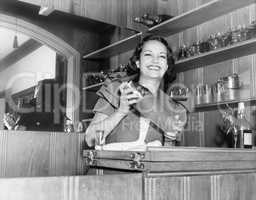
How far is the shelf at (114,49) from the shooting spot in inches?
114

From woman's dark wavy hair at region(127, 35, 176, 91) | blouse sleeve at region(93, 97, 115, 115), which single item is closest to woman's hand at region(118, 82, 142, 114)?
blouse sleeve at region(93, 97, 115, 115)

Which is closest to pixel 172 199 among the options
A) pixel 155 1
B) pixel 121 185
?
pixel 121 185

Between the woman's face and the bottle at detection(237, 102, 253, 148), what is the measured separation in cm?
52

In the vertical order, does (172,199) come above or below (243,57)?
below

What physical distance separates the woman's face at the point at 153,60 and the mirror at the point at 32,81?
1.18m

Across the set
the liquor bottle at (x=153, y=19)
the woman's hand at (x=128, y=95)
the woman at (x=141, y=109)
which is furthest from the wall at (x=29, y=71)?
the woman's hand at (x=128, y=95)

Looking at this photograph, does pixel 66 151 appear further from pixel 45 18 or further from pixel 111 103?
pixel 45 18

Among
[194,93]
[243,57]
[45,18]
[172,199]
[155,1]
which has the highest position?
[155,1]

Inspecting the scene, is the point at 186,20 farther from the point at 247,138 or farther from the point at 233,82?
the point at 247,138

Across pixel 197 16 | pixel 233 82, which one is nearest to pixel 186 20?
pixel 197 16

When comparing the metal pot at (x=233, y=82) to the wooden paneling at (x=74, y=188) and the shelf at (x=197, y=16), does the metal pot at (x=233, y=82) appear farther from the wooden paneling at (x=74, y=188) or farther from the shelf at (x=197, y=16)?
the wooden paneling at (x=74, y=188)

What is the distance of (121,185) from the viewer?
0.85 metres

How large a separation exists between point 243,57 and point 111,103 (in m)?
1.05

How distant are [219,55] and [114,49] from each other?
1184 mm
